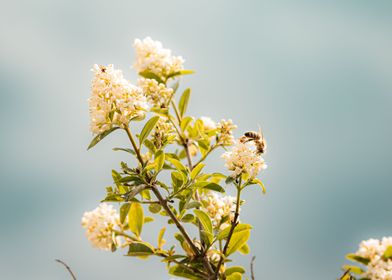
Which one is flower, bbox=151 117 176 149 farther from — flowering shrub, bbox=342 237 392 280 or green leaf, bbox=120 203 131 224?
flowering shrub, bbox=342 237 392 280

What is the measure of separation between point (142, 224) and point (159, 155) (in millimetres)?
536

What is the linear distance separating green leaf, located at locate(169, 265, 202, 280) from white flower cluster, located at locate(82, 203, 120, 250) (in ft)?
1.46

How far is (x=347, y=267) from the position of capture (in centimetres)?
328

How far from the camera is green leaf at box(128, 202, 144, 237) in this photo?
3.82 meters

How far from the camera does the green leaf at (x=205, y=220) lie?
371 cm

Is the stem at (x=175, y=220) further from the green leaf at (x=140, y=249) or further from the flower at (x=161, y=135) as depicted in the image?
the flower at (x=161, y=135)

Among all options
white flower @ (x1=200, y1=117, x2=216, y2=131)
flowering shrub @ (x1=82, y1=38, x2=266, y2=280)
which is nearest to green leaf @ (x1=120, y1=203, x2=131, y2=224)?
flowering shrub @ (x1=82, y1=38, x2=266, y2=280)

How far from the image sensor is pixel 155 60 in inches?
153

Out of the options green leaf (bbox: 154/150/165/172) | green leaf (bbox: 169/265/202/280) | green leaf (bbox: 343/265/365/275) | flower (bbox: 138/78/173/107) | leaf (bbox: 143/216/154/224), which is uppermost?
flower (bbox: 138/78/173/107)

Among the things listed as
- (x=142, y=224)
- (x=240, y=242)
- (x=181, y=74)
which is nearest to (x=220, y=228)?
(x=240, y=242)

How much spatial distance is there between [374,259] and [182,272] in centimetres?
131

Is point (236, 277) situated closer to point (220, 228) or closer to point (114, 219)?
point (220, 228)

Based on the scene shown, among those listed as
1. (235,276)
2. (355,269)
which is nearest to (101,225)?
(235,276)

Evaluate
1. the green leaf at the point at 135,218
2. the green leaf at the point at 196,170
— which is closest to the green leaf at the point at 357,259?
the green leaf at the point at 196,170
